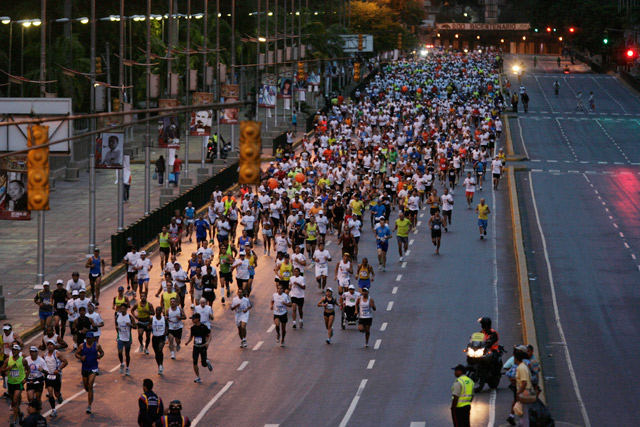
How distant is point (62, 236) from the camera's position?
44.1m

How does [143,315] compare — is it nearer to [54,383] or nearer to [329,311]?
[329,311]

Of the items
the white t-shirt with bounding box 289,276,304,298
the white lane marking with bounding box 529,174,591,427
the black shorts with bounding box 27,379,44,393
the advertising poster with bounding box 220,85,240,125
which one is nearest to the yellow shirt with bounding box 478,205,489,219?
the white lane marking with bounding box 529,174,591,427

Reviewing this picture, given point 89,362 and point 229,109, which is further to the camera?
point 229,109

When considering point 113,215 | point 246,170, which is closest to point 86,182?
point 113,215

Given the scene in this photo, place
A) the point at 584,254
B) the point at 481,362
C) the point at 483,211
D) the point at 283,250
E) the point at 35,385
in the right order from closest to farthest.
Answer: the point at 35,385, the point at 481,362, the point at 283,250, the point at 584,254, the point at 483,211

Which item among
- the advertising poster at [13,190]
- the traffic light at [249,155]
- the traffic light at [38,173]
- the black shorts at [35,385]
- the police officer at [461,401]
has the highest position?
the traffic light at [249,155]

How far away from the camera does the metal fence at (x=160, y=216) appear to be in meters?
38.9

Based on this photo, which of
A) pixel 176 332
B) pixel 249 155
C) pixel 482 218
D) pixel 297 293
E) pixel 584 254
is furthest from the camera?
pixel 482 218

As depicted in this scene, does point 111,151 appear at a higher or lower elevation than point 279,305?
higher

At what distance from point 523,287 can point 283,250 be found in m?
6.56

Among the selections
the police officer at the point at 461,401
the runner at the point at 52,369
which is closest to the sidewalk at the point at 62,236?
the runner at the point at 52,369

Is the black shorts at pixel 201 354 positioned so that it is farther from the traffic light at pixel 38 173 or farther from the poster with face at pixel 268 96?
the poster with face at pixel 268 96

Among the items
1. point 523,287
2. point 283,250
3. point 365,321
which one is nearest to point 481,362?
point 365,321

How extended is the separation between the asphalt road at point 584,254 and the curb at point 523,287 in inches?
17.5
